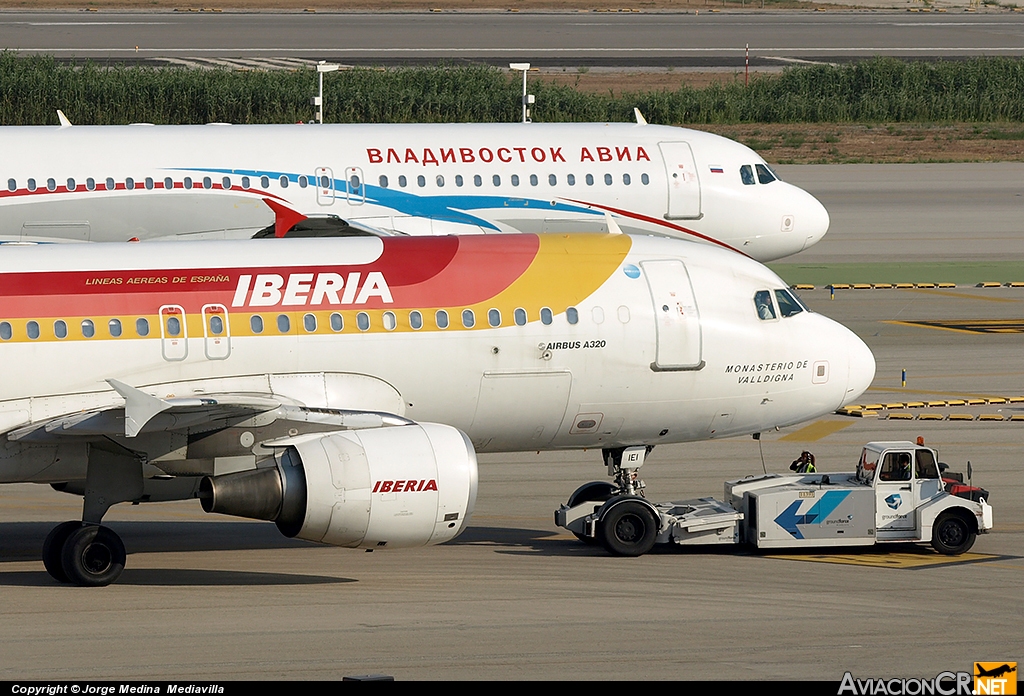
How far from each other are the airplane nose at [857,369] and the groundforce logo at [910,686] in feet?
26.1

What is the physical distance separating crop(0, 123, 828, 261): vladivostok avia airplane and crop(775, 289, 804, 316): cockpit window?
519 inches

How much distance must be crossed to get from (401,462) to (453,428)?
145 cm

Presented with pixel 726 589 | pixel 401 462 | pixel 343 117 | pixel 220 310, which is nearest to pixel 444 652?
pixel 401 462

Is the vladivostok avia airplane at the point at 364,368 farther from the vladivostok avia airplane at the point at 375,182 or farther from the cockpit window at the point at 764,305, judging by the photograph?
the vladivostok avia airplane at the point at 375,182

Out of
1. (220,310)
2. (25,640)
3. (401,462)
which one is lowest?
(25,640)

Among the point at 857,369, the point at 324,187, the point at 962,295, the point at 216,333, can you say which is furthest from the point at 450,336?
the point at 962,295

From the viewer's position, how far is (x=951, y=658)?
59.8 feet

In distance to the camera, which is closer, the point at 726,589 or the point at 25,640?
the point at 25,640

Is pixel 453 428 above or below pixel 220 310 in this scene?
below

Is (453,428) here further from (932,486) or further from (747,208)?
(747,208)

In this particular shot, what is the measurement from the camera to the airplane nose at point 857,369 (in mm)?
24797

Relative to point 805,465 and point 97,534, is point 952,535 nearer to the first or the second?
point 805,465

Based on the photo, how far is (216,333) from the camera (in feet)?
72.9

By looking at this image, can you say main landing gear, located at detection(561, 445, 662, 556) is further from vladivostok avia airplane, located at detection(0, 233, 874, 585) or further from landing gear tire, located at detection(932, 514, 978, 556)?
landing gear tire, located at detection(932, 514, 978, 556)
